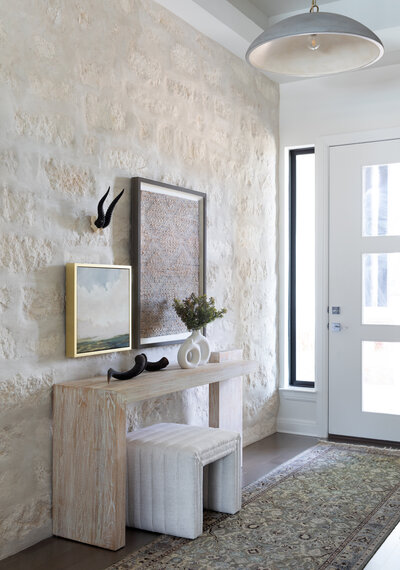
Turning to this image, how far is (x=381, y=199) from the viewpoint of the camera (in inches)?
200

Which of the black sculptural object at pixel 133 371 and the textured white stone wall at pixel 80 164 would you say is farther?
the black sculptural object at pixel 133 371

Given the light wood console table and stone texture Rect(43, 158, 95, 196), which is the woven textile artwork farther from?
the light wood console table

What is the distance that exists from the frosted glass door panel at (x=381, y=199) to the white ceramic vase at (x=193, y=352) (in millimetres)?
1950

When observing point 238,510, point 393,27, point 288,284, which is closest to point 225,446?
point 238,510

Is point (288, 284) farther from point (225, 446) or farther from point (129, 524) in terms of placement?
point (129, 524)

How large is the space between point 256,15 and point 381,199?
5.58 feet

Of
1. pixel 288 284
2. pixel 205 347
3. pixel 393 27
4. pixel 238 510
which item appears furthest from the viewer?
pixel 288 284

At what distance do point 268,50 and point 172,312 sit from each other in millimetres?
1676

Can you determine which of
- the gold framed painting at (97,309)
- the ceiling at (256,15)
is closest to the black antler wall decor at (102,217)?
the gold framed painting at (97,309)

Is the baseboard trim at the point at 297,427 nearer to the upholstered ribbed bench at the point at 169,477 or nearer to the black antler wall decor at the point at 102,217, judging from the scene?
the upholstered ribbed bench at the point at 169,477

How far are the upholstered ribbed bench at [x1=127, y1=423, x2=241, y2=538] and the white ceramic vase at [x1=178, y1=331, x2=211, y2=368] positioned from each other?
1.62ft

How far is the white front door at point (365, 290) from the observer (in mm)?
5031

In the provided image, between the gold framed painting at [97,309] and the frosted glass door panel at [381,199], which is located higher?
the frosted glass door panel at [381,199]

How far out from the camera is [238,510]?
3465 mm
